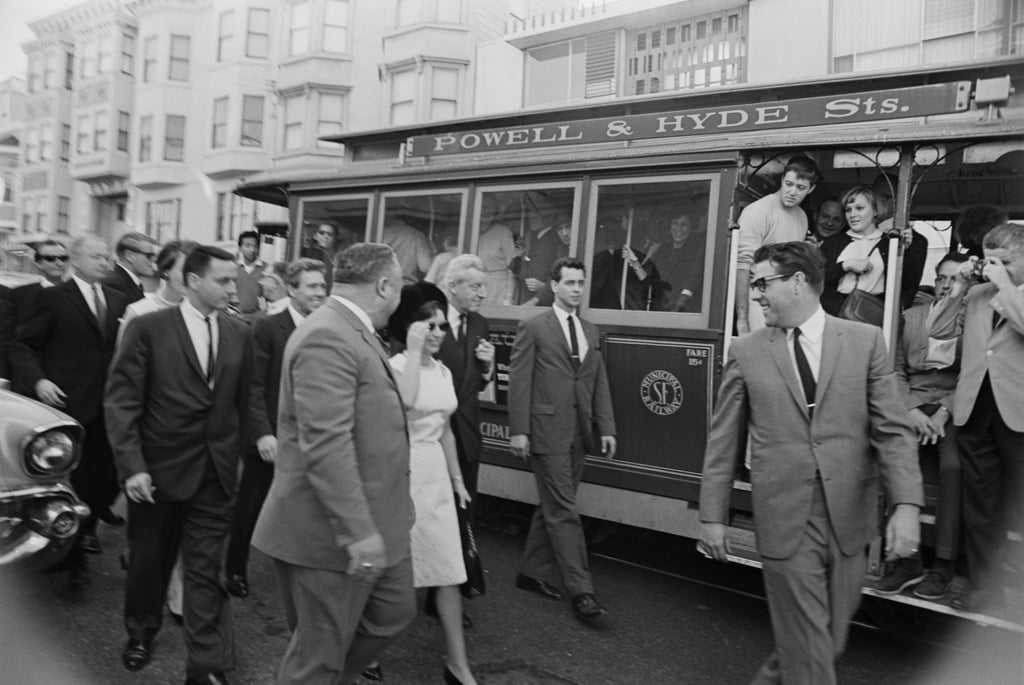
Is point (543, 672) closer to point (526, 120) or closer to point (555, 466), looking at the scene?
point (555, 466)

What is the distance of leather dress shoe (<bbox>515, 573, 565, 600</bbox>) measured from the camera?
5152 mm

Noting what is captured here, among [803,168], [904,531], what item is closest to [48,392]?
[904,531]

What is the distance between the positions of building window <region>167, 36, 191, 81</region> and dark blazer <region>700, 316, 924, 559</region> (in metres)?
27.8

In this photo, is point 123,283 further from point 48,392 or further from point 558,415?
point 558,415

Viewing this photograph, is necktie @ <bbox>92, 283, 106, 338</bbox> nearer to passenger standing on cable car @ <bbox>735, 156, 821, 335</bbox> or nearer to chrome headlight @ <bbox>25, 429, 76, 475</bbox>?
chrome headlight @ <bbox>25, 429, 76, 475</bbox>

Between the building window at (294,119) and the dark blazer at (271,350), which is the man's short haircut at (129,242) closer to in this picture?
the dark blazer at (271,350)

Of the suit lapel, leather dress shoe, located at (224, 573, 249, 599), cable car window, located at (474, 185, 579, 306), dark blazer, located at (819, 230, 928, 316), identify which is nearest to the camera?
the suit lapel

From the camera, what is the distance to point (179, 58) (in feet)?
88.7

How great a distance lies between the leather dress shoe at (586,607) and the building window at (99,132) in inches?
1156

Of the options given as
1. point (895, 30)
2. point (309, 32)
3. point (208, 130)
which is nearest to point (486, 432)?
point (895, 30)

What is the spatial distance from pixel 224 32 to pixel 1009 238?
26.2m

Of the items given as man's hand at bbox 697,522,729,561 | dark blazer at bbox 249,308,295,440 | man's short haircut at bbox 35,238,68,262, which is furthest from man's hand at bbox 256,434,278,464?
man's short haircut at bbox 35,238,68,262

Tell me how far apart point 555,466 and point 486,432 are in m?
1.53

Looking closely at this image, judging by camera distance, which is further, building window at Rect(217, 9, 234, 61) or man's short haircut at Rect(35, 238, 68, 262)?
building window at Rect(217, 9, 234, 61)
